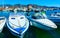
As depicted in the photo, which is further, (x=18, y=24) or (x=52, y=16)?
(x=52, y=16)

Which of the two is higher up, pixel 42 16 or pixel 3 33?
pixel 42 16

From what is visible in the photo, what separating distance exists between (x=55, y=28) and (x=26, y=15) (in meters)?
0.91

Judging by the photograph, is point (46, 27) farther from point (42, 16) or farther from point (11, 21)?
point (11, 21)

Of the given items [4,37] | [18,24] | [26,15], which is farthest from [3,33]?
[26,15]

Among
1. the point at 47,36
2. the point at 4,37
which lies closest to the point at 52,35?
the point at 47,36

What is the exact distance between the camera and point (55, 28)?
526 centimetres

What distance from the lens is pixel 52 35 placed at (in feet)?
17.5

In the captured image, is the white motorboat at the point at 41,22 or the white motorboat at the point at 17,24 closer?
the white motorboat at the point at 17,24

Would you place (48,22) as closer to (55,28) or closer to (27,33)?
(55,28)

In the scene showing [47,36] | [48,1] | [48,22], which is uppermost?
[48,1]

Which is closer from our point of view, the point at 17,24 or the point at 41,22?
the point at 17,24

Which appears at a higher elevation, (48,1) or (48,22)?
(48,1)

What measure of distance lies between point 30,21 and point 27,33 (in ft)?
1.38

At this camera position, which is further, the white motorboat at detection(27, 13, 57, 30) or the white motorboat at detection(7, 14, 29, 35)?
the white motorboat at detection(27, 13, 57, 30)
